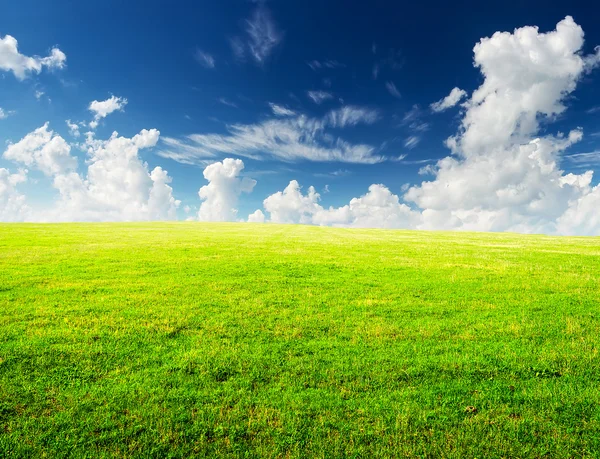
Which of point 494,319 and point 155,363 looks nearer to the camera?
point 155,363

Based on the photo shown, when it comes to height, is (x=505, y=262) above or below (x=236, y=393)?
above

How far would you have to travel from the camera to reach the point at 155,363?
9961 millimetres

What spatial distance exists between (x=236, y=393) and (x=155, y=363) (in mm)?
3226

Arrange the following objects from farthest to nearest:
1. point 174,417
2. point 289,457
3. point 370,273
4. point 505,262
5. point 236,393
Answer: point 505,262, point 370,273, point 236,393, point 174,417, point 289,457

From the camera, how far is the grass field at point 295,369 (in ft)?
22.7

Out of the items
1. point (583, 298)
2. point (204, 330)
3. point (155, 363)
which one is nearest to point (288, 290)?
point (204, 330)

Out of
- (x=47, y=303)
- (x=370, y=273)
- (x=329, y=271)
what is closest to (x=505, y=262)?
(x=370, y=273)

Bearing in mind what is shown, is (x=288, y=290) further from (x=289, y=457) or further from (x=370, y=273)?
(x=289, y=457)

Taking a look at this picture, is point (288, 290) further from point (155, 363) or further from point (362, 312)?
point (155, 363)

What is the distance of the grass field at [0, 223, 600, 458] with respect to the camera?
272 inches

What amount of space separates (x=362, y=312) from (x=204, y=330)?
23.5ft

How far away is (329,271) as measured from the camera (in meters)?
24.9

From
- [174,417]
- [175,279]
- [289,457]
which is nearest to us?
[289,457]

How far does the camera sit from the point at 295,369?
31.6 ft
